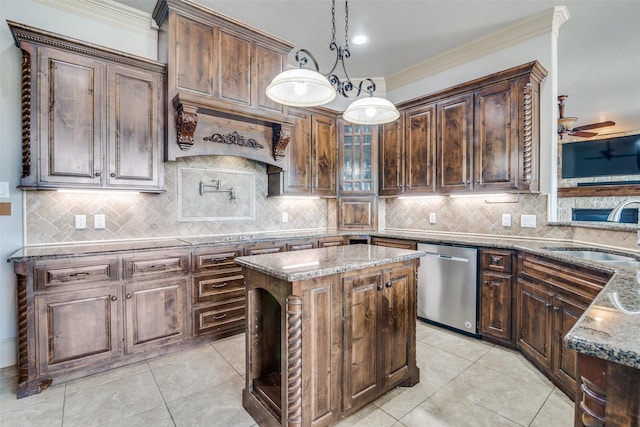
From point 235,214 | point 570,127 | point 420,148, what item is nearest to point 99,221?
point 235,214

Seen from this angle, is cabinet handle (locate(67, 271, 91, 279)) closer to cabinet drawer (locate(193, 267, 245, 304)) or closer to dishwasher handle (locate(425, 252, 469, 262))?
cabinet drawer (locate(193, 267, 245, 304))

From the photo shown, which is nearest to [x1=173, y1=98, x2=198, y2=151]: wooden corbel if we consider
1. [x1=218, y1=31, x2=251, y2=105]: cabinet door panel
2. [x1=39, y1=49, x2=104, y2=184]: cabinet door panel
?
[x1=218, y1=31, x2=251, y2=105]: cabinet door panel

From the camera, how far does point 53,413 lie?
78.9 inches

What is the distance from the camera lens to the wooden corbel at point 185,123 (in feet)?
9.42

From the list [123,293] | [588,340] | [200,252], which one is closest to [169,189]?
[200,252]

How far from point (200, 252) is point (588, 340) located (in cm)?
279

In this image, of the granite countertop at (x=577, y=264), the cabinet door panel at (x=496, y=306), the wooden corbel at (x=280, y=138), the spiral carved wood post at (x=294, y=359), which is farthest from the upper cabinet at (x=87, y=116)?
the cabinet door panel at (x=496, y=306)

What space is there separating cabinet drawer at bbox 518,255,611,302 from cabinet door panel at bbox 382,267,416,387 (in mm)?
1077

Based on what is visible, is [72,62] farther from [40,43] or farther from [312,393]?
[312,393]

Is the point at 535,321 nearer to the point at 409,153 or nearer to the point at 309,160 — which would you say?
the point at 409,153

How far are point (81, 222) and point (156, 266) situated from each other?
0.85 m

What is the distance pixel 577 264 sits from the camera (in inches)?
82.9

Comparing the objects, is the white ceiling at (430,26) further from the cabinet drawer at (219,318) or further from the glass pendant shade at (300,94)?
the cabinet drawer at (219,318)

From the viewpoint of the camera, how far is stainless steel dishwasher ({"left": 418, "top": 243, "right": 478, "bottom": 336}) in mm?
3123
